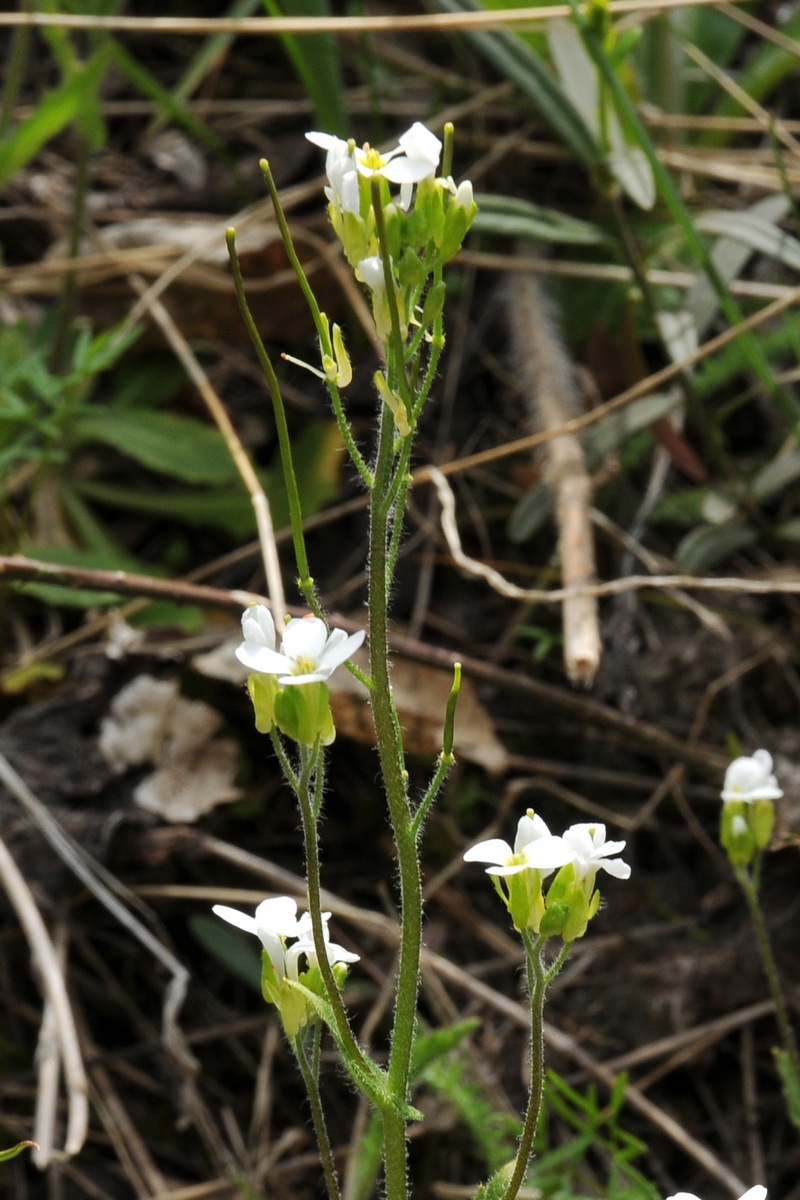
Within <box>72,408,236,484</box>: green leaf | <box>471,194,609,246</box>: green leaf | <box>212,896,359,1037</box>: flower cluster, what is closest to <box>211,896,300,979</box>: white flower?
<box>212,896,359,1037</box>: flower cluster

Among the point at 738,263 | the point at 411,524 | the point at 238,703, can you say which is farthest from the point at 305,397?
the point at 738,263

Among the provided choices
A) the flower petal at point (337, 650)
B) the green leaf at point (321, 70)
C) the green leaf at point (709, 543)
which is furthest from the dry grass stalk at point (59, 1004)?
the green leaf at point (321, 70)

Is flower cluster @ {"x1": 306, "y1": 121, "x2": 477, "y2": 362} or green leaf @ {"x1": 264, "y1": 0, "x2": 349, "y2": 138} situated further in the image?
green leaf @ {"x1": 264, "y1": 0, "x2": 349, "y2": 138}

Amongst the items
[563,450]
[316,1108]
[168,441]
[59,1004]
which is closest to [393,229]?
[316,1108]

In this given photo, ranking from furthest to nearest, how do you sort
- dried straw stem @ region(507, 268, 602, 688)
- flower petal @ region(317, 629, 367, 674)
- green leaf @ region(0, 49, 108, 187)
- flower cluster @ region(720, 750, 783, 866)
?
green leaf @ region(0, 49, 108, 187), dried straw stem @ region(507, 268, 602, 688), flower cluster @ region(720, 750, 783, 866), flower petal @ region(317, 629, 367, 674)

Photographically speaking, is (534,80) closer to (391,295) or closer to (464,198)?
(464,198)

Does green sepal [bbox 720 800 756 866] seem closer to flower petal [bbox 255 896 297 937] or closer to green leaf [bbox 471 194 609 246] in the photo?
flower petal [bbox 255 896 297 937]
